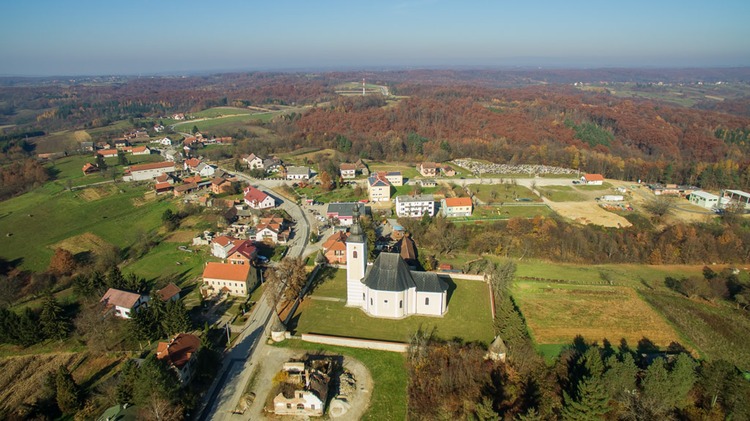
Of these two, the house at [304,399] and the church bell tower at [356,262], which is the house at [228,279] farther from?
the house at [304,399]

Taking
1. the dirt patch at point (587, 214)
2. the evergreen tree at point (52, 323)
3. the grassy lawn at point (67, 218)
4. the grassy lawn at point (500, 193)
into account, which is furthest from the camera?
the grassy lawn at point (500, 193)

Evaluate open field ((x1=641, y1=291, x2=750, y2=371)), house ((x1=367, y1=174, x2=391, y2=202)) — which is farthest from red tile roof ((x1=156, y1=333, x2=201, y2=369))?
house ((x1=367, y1=174, x2=391, y2=202))

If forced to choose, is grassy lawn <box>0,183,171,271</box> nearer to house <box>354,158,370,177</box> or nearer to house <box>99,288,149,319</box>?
house <box>99,288,149,319</box>

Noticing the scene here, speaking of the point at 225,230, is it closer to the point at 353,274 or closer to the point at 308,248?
the point at 308,248

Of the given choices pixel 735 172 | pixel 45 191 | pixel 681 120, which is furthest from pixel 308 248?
pixel 681 120

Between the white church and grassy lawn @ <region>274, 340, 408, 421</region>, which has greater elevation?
the white church

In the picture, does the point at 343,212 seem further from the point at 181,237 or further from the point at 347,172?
the point at 347,172

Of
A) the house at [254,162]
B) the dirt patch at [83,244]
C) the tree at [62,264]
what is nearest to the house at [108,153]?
the house at [254,162]
